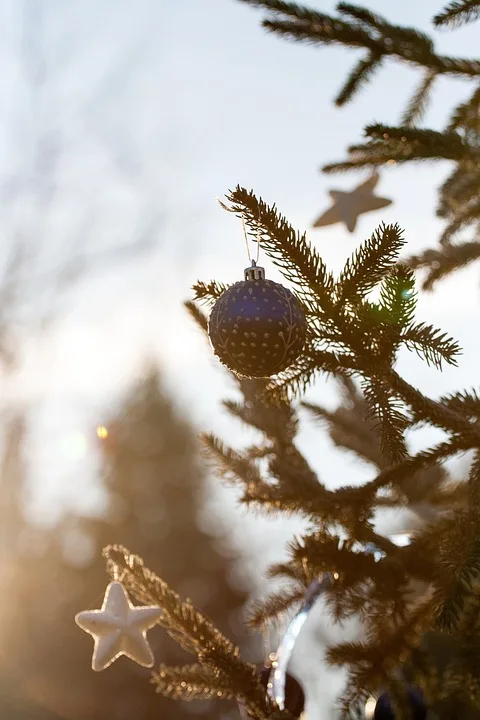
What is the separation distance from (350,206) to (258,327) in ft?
4.88

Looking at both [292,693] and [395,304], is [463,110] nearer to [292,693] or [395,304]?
[395,304]

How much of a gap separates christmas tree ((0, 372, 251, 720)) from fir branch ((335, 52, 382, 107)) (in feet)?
19.9

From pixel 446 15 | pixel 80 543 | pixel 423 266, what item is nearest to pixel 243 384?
pixel 423 266

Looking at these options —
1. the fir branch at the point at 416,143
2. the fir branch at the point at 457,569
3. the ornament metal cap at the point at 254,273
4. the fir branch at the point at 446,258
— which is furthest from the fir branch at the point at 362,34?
the fir branch at the point at 457,569

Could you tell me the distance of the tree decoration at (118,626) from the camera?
176 cm

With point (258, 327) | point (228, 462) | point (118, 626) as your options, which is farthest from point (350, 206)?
point (118, 626)

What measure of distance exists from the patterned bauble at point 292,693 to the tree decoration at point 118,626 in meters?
0.31

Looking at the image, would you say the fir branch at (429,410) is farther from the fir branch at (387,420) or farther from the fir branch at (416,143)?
the fir branch at (416,143)

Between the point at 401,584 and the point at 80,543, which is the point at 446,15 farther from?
the point at 80,543

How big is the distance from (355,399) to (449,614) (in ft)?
5.10

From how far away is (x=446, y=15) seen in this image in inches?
78.2

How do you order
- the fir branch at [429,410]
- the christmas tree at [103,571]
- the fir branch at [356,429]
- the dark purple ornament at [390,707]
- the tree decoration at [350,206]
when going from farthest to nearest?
the christmas tree at [103,571], the tree decoration at [350,206], the fir branch at [356,429], the dark purple ornament at [390,707], the fir branch at [429,410]

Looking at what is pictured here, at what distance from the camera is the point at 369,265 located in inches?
53.5

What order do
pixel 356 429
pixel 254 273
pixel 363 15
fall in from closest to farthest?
1. pixel 254 273
2. pixel 363 15
3. pixel 356 429
